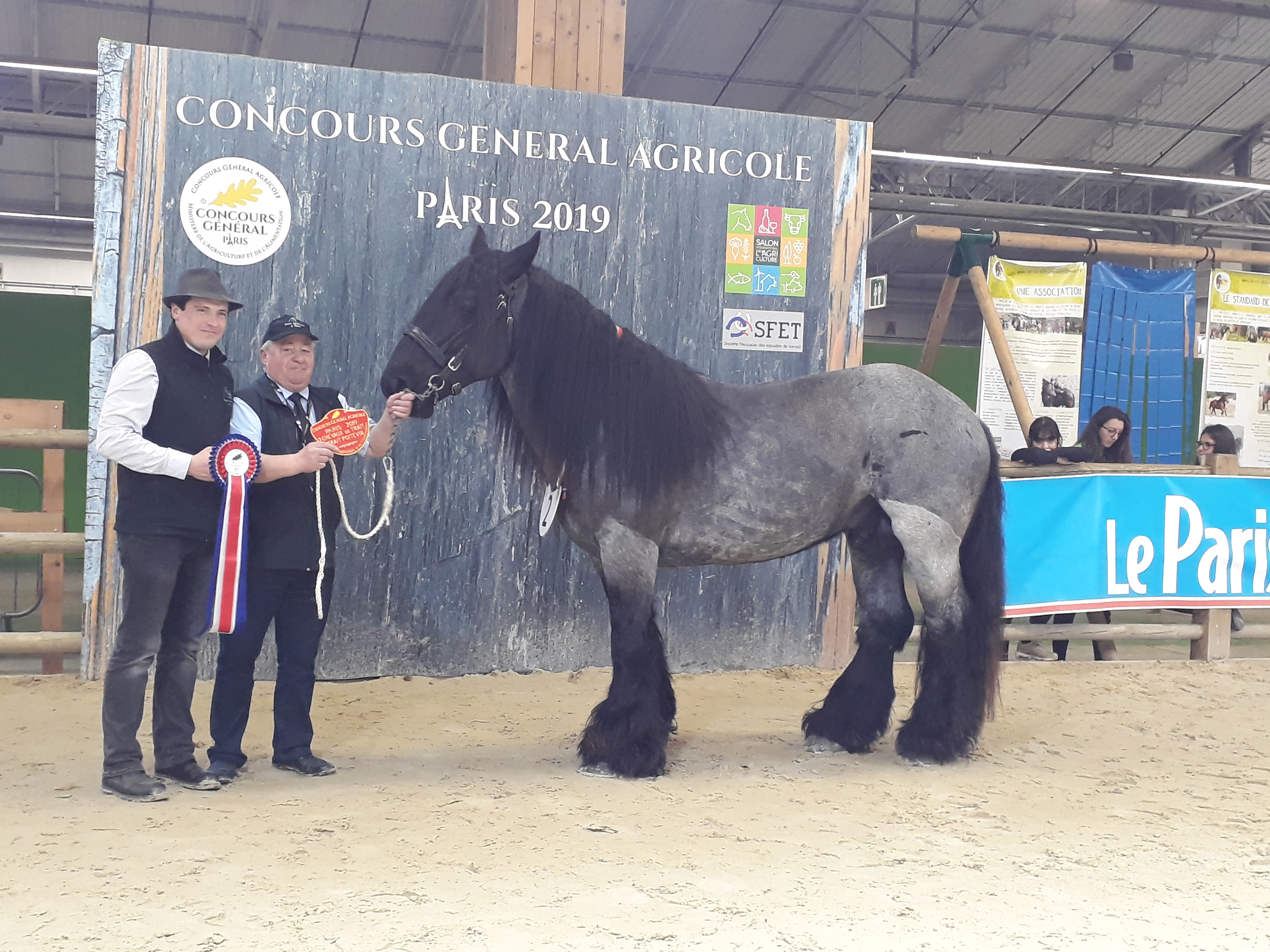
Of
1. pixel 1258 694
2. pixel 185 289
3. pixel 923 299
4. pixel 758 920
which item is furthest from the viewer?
pixel 923 299

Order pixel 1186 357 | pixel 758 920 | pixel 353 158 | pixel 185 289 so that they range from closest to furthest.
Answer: pixel 758 920, pixel 185 289, pixel 353 158, pixel 1186 357

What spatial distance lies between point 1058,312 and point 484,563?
375 centimetres

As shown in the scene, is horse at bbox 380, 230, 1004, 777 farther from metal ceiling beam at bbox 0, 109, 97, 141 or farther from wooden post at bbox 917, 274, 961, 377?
metal ceiling beam at bbox 0, 109, 97, 141

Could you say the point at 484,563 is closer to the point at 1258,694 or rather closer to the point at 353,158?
the point at 353,158

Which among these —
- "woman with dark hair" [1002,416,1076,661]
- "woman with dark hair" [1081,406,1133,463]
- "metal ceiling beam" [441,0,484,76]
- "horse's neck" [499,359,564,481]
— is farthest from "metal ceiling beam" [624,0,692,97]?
"horse's neck" [499,359,564,481]

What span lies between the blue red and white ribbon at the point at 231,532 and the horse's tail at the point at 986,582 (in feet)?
7.89

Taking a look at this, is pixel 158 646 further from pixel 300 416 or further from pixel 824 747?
pixel 824 747

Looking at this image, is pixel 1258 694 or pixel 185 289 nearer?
pixel 185 289

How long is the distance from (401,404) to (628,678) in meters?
1.13

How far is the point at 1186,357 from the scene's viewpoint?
6.46 m

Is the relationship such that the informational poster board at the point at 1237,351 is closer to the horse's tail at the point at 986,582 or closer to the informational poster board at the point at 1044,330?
the informational poster board at the point at 1044,330

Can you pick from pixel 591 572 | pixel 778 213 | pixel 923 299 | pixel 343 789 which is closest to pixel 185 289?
pixel 343 789

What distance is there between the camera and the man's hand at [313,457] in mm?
3129

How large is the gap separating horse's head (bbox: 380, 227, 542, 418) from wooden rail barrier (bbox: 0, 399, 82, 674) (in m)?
2.00
